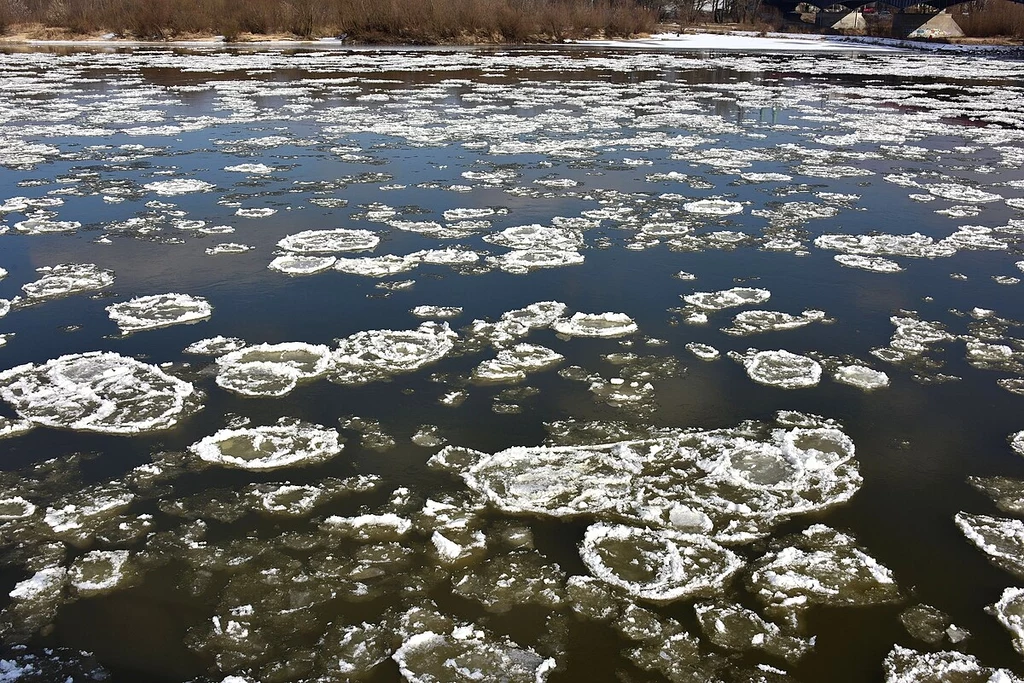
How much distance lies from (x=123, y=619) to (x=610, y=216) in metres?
→ 4.71

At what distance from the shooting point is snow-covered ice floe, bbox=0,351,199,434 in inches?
119

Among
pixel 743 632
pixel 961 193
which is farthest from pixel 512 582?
pixel 961 193

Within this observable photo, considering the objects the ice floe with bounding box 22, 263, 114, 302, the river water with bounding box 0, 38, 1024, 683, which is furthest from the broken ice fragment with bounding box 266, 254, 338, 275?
the ice floe with bounding box 22, 263, 114, 302

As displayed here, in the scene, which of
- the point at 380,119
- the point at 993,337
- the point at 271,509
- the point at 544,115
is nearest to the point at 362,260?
the point at 271,509

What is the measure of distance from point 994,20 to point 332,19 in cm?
3584

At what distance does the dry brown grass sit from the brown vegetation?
2243cm

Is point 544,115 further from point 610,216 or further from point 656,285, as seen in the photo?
point 656,285

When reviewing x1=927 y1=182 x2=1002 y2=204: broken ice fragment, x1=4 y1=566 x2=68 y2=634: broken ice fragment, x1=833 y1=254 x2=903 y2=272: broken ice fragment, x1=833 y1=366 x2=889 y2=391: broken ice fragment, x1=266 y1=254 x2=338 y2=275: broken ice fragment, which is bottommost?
x1=4 y1=566 x2=68 y2=634: broken ice fragment

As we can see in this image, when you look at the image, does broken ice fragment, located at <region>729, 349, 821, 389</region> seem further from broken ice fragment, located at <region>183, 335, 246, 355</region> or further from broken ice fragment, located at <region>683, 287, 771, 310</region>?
broken ice fragment, located at <region>183, 335, 246, 355</region>

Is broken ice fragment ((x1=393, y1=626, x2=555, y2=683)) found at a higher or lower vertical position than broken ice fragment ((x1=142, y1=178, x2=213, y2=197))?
lower

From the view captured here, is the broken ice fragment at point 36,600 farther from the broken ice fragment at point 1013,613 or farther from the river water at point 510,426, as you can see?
the broken ice fragment at point 1013,613

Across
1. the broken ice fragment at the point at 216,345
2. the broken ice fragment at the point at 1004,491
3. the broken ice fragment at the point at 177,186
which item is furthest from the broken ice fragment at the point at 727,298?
the broken ice fragment at the point at 177,186

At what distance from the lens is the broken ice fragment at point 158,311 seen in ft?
12.8

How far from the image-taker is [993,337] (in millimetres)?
3793
